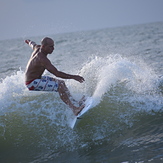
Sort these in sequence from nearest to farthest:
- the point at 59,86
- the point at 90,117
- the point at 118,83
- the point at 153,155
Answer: the point at 153,155 < the point at 59,86 < the point at 90,117 < the point at 118,83

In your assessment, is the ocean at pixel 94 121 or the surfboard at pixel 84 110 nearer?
the ocean at pixel 94 121

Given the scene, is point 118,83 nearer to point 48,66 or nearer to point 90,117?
point 90,117

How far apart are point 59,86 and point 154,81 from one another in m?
3.48

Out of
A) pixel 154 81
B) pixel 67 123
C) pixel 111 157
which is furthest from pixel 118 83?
pixel 111 157

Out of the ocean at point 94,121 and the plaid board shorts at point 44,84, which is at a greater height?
the plaid board shorts at point 44,84

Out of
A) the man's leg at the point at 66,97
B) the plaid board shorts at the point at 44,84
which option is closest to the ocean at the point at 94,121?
the man's leg at the point at 66,97

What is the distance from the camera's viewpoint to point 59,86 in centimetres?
593

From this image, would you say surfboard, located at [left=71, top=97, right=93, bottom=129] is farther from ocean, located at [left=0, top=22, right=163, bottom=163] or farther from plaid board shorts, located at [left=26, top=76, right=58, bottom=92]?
plaid board shorts, located at [left=26, top=76, right=58, bottom=92]

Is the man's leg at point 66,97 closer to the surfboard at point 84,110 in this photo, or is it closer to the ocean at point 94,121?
the surfboard at point 84,110

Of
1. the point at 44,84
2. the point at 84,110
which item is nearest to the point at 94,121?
the point at 84,110

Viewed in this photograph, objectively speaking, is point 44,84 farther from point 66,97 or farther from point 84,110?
point 84,110

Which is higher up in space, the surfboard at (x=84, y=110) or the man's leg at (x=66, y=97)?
the man's leg at (x=66, y=97)

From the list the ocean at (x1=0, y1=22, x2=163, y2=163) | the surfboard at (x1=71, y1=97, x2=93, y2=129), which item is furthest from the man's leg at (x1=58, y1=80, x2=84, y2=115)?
the ocean at (x1=0, y1=22, x2=163, y2=163)

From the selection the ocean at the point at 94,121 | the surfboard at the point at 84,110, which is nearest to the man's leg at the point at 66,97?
the surfboard at the point at 84,110
